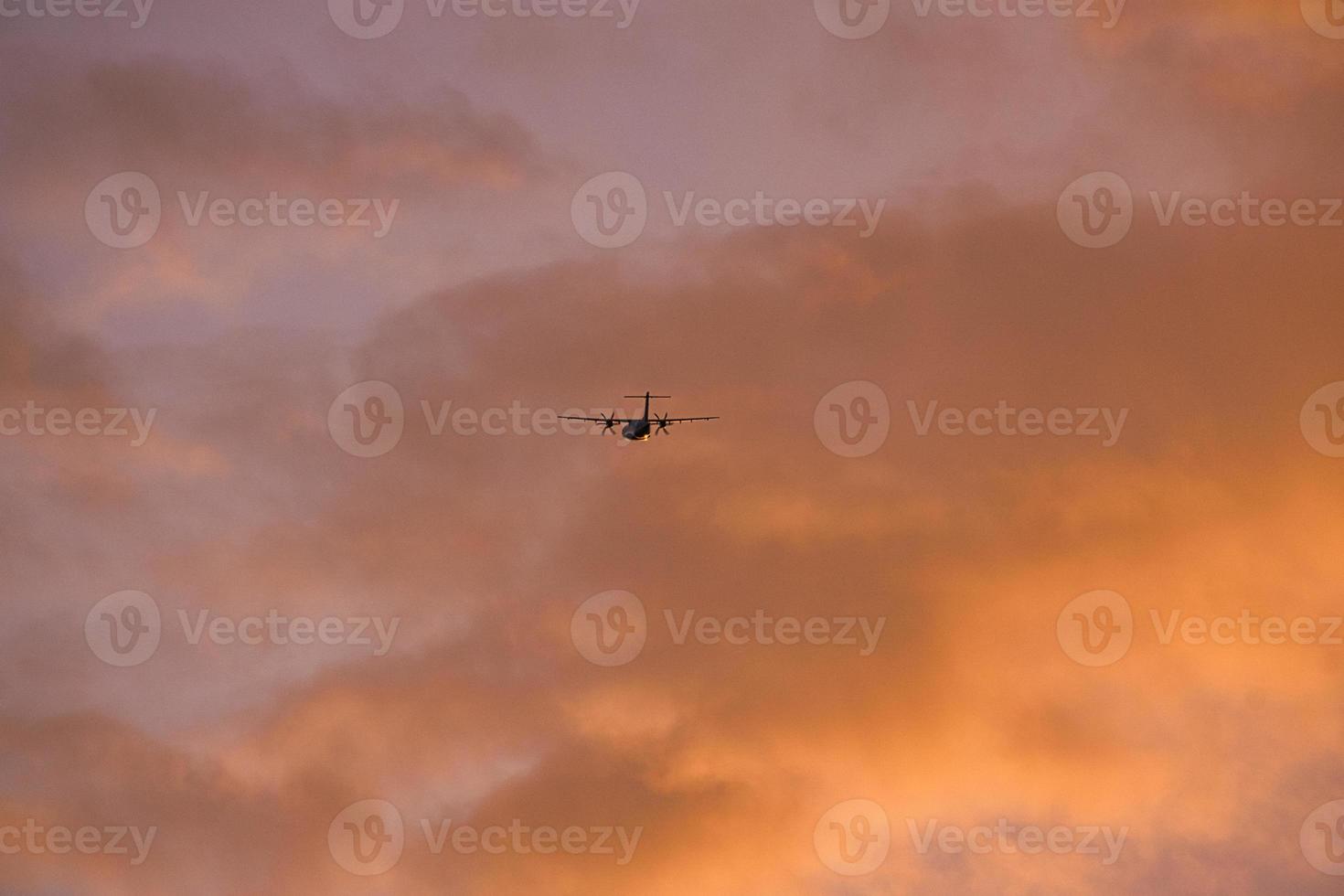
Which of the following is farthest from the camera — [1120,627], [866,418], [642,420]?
[1120,627]

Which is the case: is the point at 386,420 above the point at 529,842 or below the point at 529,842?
above

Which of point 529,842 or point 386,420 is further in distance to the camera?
point 529,842

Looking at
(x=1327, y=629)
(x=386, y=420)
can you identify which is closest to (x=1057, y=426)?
(x=1327, y=629)

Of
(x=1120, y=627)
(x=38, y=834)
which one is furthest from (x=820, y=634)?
(x=38, y=834)

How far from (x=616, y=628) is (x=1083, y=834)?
6377cm

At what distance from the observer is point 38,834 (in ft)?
615

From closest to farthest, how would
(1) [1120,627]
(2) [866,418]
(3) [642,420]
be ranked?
1. (2) [866,418]
2. (3) [642,420]
3. (1) [1120,627]

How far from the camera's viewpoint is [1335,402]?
17100 centimetres

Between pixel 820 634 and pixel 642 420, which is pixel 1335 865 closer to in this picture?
pixel 820 634

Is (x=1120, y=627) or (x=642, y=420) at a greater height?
(x=642, y=420)

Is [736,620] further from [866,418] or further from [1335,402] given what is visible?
[1335,402]

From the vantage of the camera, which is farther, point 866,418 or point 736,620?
point 736,620

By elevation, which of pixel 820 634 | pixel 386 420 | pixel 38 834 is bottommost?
pixel 38 834

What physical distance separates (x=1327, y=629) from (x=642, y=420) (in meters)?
89.3
